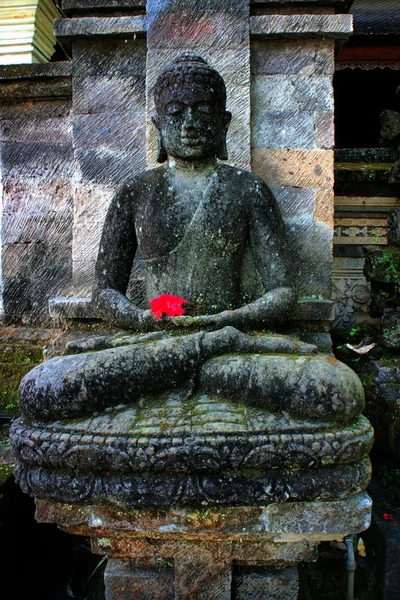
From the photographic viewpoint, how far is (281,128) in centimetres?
341

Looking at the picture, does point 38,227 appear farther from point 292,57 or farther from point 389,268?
point 389,268

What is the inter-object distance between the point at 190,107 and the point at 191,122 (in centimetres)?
9

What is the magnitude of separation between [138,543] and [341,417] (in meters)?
1.07

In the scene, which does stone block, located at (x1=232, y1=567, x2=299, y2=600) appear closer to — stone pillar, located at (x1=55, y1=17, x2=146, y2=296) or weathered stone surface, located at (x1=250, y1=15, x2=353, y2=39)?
stone pillar, located at (x1=55, y1=17, x2=146, y2=296)

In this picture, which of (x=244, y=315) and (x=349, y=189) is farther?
(x=349, y=189)

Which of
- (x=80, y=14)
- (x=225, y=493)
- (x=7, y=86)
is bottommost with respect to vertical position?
(x=225, y=493)

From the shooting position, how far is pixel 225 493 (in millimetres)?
1862

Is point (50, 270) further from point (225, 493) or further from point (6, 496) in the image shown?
point (225, 493)

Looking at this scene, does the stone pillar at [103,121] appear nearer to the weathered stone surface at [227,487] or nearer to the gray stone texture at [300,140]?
the gray stone texture at [300,140]

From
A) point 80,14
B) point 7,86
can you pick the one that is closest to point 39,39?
point 7,86

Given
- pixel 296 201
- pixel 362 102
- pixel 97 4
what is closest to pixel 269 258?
pixel 296 201

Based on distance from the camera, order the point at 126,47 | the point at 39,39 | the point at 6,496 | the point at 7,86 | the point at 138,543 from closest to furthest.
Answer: the point at 138,543
the point at 6,496
the point at 126,47
the point at 7,86
the point at 39,39

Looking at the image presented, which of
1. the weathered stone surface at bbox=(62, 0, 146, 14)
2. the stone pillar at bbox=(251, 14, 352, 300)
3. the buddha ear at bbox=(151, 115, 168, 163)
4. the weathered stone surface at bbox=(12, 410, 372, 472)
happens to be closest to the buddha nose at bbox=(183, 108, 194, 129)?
the buddha ear at bbox=(151, 115, 168, 163)

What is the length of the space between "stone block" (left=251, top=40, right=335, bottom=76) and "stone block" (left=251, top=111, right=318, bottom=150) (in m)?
0.29
